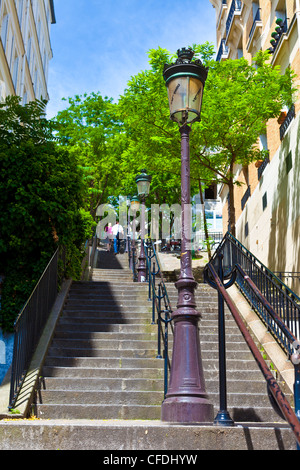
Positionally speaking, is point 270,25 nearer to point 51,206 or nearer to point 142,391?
point 51,206

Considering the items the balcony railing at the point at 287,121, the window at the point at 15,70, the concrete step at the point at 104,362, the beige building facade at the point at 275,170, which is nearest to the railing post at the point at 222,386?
the concrete step at the point at 104,362

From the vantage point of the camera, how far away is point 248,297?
11883 millimetres

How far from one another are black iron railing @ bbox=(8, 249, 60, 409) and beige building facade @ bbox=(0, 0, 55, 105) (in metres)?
7.60

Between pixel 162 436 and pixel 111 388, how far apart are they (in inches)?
175

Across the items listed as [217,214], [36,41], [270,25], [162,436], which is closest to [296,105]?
[270,25]

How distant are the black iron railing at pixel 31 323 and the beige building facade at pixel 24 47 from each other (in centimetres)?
760

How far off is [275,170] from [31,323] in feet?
40.3

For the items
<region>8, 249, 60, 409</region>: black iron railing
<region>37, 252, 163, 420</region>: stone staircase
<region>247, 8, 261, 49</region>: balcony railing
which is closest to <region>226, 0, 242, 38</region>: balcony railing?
<region>247, 8, 261, 49</region>: balcony railing

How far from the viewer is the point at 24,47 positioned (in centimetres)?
2528

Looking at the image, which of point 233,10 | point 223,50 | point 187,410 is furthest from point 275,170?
point 223,50

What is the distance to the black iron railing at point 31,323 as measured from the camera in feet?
24.8

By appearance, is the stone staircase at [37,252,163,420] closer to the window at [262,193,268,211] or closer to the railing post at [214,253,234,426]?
the railing post at [214,253,234,426]

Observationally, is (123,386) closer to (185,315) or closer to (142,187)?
(185,315)

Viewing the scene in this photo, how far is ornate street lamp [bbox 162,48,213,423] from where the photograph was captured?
562 centimetres
